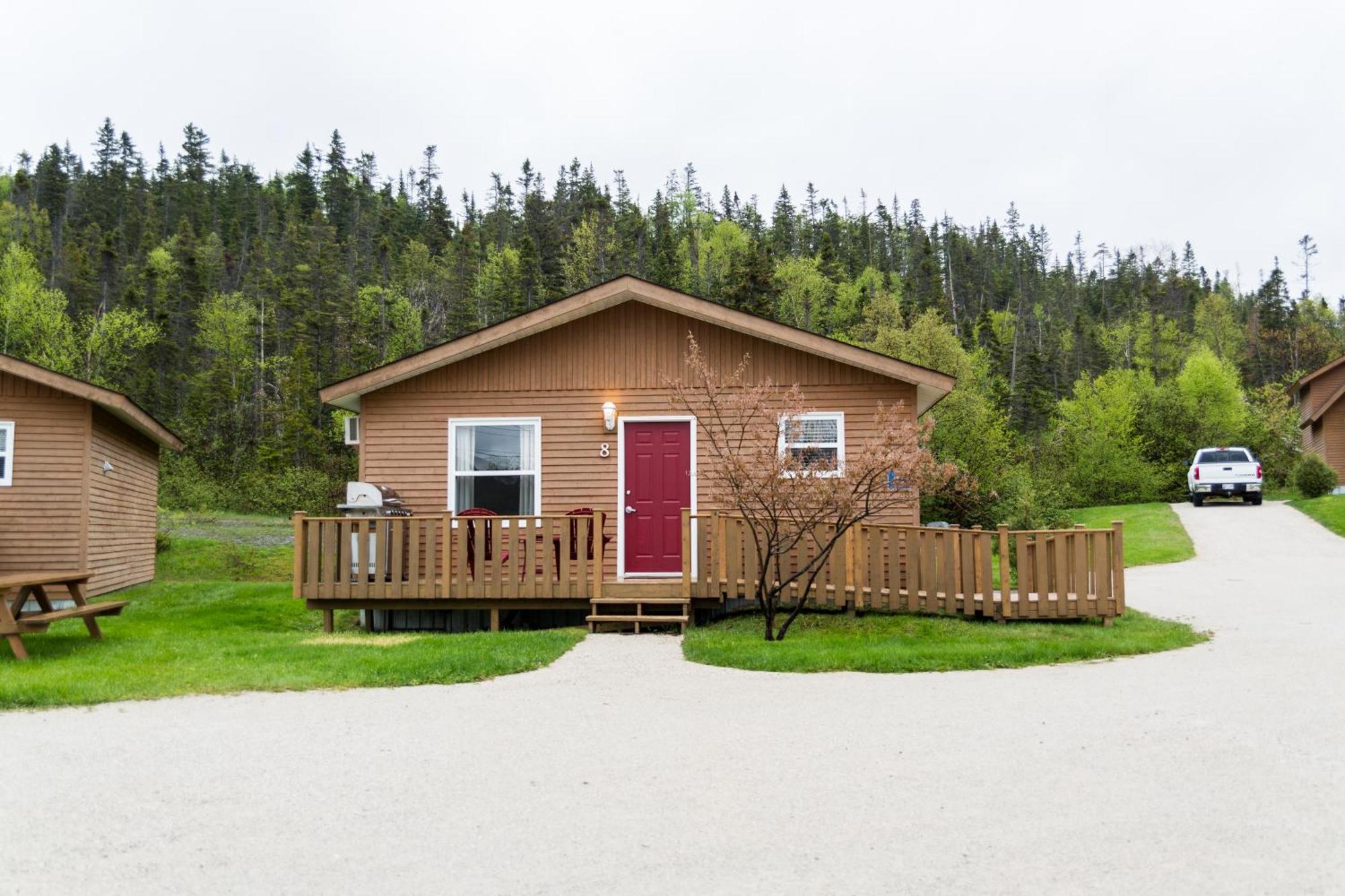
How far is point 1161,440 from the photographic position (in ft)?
133

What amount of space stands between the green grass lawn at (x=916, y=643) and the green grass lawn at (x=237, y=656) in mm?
1713

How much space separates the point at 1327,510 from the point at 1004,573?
65.5 feet

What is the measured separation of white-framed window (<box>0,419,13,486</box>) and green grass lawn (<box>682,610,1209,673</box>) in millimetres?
11141

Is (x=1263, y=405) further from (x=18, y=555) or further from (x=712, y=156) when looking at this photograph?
(x=712, y=156)

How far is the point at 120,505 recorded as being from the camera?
17.5m

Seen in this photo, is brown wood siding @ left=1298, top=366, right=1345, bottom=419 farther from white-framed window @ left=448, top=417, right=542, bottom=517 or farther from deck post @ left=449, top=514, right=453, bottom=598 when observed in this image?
deck post @ left=449, top=514, right=453, bottom=598

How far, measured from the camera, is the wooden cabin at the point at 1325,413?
31.6 m

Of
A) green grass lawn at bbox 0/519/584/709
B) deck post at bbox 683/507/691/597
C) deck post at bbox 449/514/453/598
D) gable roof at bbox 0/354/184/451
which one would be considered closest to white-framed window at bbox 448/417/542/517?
deck post at bbox 449/514/453/598

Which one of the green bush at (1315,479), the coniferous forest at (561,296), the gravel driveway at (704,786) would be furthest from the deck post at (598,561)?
the green bush at (1315,479)

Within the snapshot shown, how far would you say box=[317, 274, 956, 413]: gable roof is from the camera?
1278cm

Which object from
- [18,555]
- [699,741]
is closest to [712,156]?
[18,555]

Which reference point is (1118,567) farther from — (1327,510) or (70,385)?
(1327,510)

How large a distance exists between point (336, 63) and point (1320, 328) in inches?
2750

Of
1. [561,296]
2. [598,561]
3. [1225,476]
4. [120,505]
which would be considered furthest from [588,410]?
[561,296]
